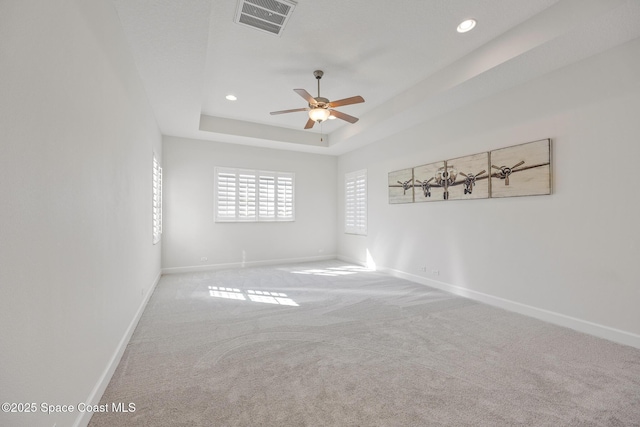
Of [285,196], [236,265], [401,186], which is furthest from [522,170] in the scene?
[236,265]

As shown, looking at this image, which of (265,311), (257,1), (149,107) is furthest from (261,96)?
(265,311)

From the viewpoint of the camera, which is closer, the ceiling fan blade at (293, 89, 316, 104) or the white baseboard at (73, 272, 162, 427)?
the white baseboard at (73, 272, 162, 427)

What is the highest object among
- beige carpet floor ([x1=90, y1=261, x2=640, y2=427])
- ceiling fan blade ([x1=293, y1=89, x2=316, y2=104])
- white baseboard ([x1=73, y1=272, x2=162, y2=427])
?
ceiling fan blade ([x1=293, y1=89, x2=316, y2=104])

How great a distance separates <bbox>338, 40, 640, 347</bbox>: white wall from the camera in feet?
8.71

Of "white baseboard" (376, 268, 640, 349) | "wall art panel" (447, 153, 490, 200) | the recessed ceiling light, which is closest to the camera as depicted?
"white baseboard" (376, 268, 640, 349)

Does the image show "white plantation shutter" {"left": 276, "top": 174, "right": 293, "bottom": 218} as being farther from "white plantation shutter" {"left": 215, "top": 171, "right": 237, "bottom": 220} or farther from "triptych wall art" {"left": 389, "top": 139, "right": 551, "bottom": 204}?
"triptych wall art" {"left": 389, "top": 139, "right": 551, "bottom": 204}

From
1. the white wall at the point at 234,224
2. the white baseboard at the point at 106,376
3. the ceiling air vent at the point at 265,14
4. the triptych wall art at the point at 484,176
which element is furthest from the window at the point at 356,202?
the white baseboard at the point at 106,376

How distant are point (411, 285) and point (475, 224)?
147 cm

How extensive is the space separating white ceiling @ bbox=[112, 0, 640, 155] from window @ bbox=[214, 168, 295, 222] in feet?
5.39

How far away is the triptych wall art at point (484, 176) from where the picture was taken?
3.27 m

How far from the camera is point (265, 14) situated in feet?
8.77

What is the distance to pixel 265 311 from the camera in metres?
3.50

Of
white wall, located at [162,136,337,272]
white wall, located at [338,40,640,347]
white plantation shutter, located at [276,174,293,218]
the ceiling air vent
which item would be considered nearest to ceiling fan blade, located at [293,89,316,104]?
the ceiling air vent

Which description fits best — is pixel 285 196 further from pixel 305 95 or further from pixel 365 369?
pixel 365 369
